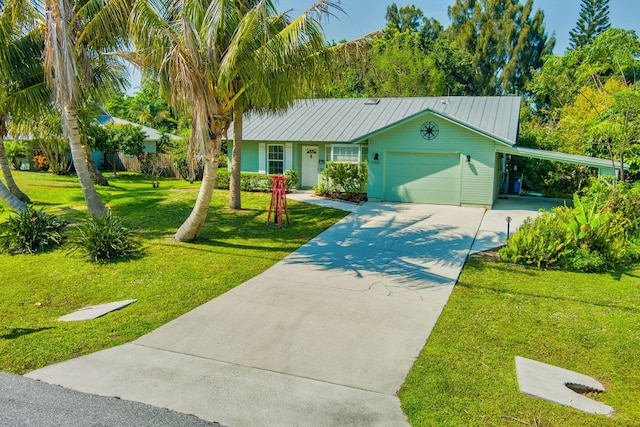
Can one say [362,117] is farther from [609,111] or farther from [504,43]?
[504,43]

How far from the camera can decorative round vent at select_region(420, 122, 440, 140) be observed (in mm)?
16484

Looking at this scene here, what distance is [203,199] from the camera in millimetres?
10742

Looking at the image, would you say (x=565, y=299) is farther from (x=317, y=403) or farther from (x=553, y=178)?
(x=553, y=178)

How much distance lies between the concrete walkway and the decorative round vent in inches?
297

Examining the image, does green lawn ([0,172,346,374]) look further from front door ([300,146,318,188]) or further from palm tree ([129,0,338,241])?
front door ([300,146,318,188])

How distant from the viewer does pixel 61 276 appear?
353 inches

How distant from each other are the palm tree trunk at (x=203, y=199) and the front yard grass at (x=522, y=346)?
6072 millimetres

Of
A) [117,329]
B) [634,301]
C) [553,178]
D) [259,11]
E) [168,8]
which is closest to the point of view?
[117,329]

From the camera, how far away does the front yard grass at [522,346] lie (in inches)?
173

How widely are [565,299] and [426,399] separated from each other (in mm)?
4429

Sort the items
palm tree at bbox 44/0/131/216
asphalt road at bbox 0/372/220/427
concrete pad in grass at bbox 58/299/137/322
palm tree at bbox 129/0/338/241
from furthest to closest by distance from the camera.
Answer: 1. palm tree at bbox 44/0/131/216
2. palm tree at bbox 129/0/338/241
3. concrete pad in grass at bbox 58/299/137/322
4. asphalt road at bbox 0/372/220/427

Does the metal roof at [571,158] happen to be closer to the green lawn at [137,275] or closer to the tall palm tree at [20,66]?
the green lawn at [137,275]

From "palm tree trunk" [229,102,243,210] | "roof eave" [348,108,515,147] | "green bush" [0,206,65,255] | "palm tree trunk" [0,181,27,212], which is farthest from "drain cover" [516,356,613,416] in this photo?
"palm tree trunk" [0,181,27,212]

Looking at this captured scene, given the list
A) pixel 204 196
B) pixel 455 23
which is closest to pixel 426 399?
pixel 204 196
